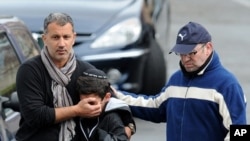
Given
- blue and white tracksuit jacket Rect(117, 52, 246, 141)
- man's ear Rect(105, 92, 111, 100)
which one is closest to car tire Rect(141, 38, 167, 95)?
blue and white tracksuit jacket Rect(117, 52, 246, 141)

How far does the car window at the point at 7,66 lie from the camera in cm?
611

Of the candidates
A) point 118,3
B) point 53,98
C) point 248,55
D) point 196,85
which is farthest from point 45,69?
point 248,55

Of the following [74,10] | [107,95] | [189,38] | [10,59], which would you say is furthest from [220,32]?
[107,95]

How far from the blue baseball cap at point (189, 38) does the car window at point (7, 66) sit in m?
1.34

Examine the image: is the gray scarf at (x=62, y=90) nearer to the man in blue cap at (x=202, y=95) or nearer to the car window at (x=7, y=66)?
the man in blue cap at (x=202, y=95)

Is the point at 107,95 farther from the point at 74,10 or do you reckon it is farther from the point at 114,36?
the point at 74,10

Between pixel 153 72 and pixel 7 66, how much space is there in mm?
4498

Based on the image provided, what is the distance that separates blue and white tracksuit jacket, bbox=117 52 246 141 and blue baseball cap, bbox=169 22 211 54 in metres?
0.14

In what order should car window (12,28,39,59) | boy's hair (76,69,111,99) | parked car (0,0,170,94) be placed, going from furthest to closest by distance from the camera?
1. parked car (0,0,170,94)
2. car window (12,28,39,59)
3. boy's hair (76,69,111,99)

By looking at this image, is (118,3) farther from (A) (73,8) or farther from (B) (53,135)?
(B) (53,135)

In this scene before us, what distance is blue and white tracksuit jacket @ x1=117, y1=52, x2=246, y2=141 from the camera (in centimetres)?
511

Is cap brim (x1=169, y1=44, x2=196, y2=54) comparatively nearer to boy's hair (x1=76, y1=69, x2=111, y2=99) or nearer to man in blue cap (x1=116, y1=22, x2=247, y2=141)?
man in blue cap (x1=116, y1=22, x2=247, y2=141)

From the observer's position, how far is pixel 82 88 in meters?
4.82

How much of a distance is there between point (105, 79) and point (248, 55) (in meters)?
12.4
